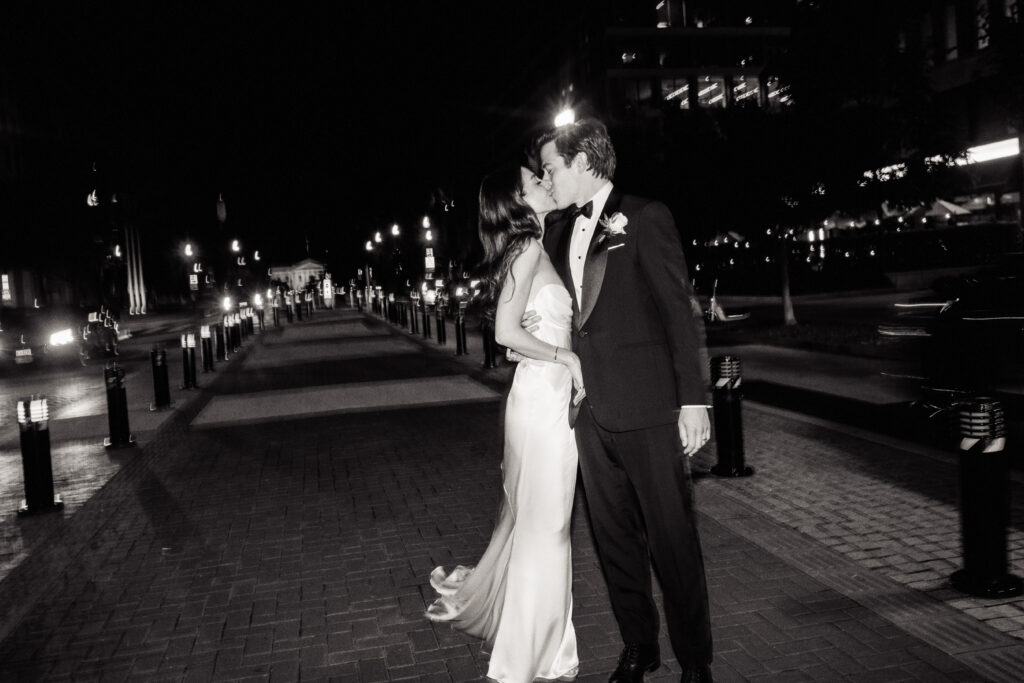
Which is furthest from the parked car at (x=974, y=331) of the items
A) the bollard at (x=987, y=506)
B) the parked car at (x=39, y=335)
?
the parked car at (x=39, y=335)

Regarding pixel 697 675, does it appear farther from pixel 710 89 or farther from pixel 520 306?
pixel 710 89

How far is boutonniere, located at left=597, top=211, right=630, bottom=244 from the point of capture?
3338 mm

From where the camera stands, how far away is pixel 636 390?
3.38 m

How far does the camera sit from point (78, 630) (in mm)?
4625

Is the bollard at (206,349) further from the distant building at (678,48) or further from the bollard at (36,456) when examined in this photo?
the distant building at (678,48)

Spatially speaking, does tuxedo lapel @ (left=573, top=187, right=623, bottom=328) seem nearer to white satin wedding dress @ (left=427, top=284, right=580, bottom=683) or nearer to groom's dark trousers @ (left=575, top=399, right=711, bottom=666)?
white satin wedding dress @ (left=427, top=284, right=580, bottom=683)

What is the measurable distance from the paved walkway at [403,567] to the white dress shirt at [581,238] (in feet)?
5.63

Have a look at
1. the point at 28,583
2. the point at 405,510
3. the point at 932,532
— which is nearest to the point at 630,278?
the point at 932,532

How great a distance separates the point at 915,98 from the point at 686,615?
17459 millimetres

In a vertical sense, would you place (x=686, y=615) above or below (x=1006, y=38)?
below

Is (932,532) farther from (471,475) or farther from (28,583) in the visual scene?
(28,583)

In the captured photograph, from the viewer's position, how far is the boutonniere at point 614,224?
3.34 metres

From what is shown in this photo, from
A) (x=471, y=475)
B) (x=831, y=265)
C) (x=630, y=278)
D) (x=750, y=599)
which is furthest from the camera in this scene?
(x=831, y=265)

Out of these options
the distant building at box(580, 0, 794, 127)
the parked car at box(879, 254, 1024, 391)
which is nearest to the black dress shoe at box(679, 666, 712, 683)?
the parked car at box(879, 254, 1024, 391)
